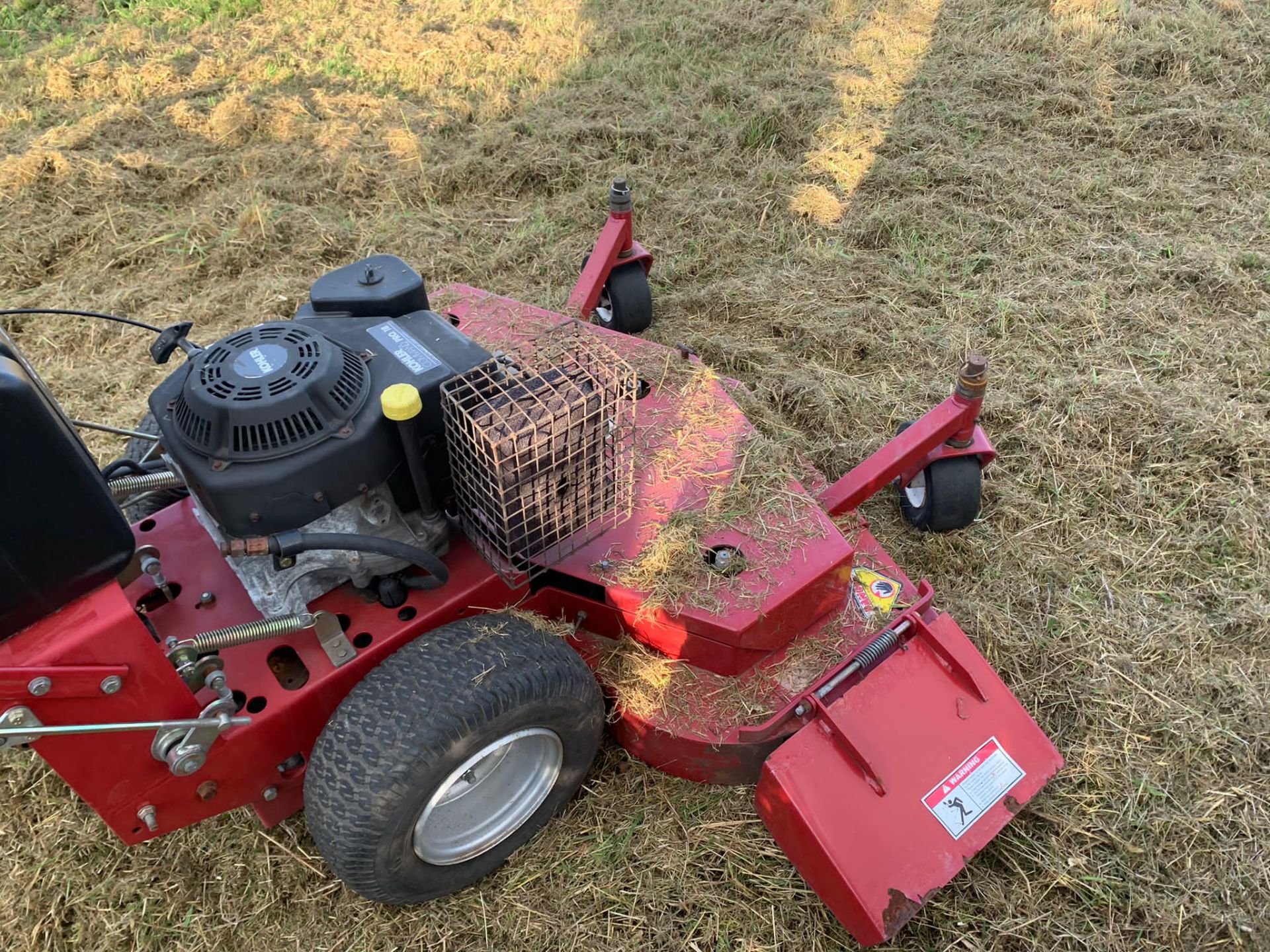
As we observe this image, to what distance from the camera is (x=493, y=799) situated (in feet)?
6.97

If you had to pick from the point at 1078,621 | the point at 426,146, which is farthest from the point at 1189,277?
the point at 426,146

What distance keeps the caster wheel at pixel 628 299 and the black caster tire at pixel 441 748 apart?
6.26 feet

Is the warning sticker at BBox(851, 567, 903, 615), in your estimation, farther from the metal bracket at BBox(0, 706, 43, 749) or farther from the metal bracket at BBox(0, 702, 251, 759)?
the metal bracket at BBox(0, 706, 43, 749)

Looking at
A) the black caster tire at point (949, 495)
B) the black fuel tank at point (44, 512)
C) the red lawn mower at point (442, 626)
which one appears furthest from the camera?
the black caster tire at point (949, 495)

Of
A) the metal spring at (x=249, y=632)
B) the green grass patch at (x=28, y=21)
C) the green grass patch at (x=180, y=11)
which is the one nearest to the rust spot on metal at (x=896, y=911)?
the metal spring at (x=249, y=632)

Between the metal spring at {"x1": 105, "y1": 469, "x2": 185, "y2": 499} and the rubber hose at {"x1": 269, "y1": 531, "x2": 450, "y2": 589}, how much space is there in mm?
390

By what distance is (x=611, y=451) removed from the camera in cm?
208

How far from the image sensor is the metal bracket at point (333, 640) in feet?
6.35

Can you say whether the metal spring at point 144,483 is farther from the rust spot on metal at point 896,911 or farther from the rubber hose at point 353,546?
the rust spot on metal at point 896,911

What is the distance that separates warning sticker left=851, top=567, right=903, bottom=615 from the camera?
235cm

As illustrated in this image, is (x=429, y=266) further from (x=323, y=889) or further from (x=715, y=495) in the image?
(x=323, y=889)

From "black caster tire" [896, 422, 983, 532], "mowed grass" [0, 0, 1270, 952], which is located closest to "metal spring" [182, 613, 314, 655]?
"mowed grass" [0, 0, 1270, 952]

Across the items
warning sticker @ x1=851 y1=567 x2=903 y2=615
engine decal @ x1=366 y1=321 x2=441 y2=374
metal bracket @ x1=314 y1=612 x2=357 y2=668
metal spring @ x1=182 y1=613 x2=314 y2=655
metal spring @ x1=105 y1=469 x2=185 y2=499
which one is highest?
engine decal @ x1=366 y1=321 x2=441 y2=374

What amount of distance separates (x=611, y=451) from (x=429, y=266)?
7.72 ft
